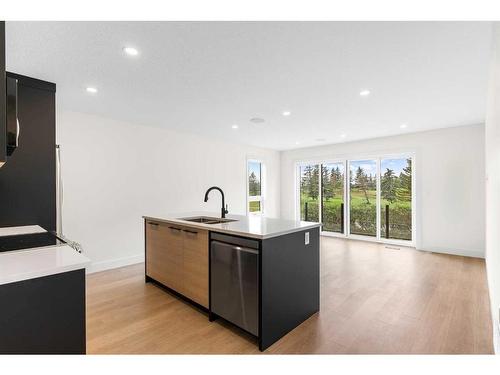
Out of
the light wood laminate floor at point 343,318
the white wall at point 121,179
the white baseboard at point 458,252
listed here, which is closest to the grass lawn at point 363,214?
the white baseboard at point 458,252

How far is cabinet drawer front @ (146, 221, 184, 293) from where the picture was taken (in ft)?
8.95

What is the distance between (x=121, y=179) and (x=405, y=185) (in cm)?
547

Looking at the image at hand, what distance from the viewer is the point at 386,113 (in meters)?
3.73

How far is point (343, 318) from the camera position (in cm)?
238

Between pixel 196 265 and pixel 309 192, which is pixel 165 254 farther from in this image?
pixel 309 192

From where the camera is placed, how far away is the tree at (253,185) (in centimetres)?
664

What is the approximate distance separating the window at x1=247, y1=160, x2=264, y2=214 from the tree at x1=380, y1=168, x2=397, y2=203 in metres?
2.98

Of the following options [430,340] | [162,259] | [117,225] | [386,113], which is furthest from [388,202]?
[117,225]

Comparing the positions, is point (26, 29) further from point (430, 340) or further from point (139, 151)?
point (430, 340)

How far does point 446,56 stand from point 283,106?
1.77m

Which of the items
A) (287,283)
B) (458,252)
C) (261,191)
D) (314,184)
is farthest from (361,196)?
(287,283)

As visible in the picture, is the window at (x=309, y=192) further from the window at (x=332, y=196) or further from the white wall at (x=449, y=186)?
the white wall at (x=449, y=186)

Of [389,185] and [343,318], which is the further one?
[389,185]
